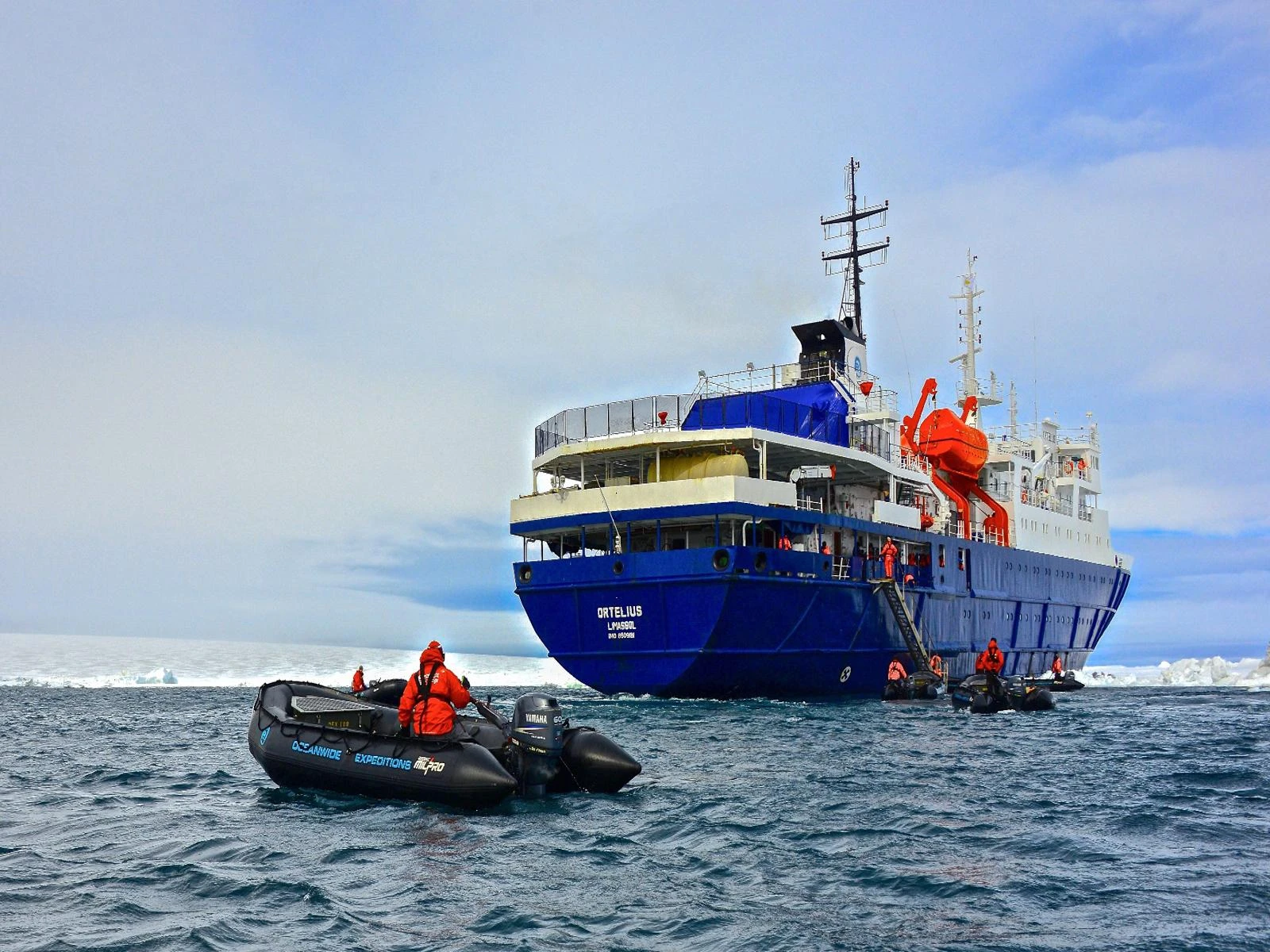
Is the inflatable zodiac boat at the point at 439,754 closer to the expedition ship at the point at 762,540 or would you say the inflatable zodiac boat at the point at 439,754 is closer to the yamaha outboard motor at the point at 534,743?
the yamaha outboard motor at the point at 534,743

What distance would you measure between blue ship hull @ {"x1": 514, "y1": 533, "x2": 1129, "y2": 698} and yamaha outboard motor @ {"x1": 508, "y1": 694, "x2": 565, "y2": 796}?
12.6 meters

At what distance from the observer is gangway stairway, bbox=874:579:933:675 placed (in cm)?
3178

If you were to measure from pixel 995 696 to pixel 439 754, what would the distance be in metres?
18.6

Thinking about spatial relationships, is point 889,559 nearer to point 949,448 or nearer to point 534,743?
point 949,448

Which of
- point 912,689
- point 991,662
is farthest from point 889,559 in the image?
point 991,662

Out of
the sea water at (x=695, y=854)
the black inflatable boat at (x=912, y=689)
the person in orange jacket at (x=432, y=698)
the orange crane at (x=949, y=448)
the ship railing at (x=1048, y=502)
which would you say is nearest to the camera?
the sea water at (x=695, y=854)

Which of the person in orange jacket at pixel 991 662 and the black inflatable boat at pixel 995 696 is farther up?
the person in orange jacket at pixel 991 662

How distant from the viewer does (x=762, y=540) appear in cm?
2948

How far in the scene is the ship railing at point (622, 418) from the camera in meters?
29.7

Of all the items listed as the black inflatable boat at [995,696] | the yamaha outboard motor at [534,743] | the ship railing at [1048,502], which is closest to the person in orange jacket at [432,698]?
the yamaha outboard motor at [534,743]

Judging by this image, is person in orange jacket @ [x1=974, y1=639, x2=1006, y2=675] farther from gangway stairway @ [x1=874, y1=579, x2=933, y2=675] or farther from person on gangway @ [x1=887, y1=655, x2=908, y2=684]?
gangway stairway @ [x1=874, y1=579, x2=933, y2=675]

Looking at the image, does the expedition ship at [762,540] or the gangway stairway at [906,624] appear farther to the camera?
the gangway stairway at [906,624]

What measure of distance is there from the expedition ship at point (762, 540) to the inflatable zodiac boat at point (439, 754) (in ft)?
40.1

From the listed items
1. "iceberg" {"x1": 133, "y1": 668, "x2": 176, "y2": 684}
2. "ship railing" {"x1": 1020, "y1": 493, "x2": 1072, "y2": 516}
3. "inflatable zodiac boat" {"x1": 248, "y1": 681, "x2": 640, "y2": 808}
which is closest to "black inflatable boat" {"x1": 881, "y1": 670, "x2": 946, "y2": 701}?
"inflatable zodiac boat" {"x1": 248, "y1": 681, "x2": 640, "y2": 808}
